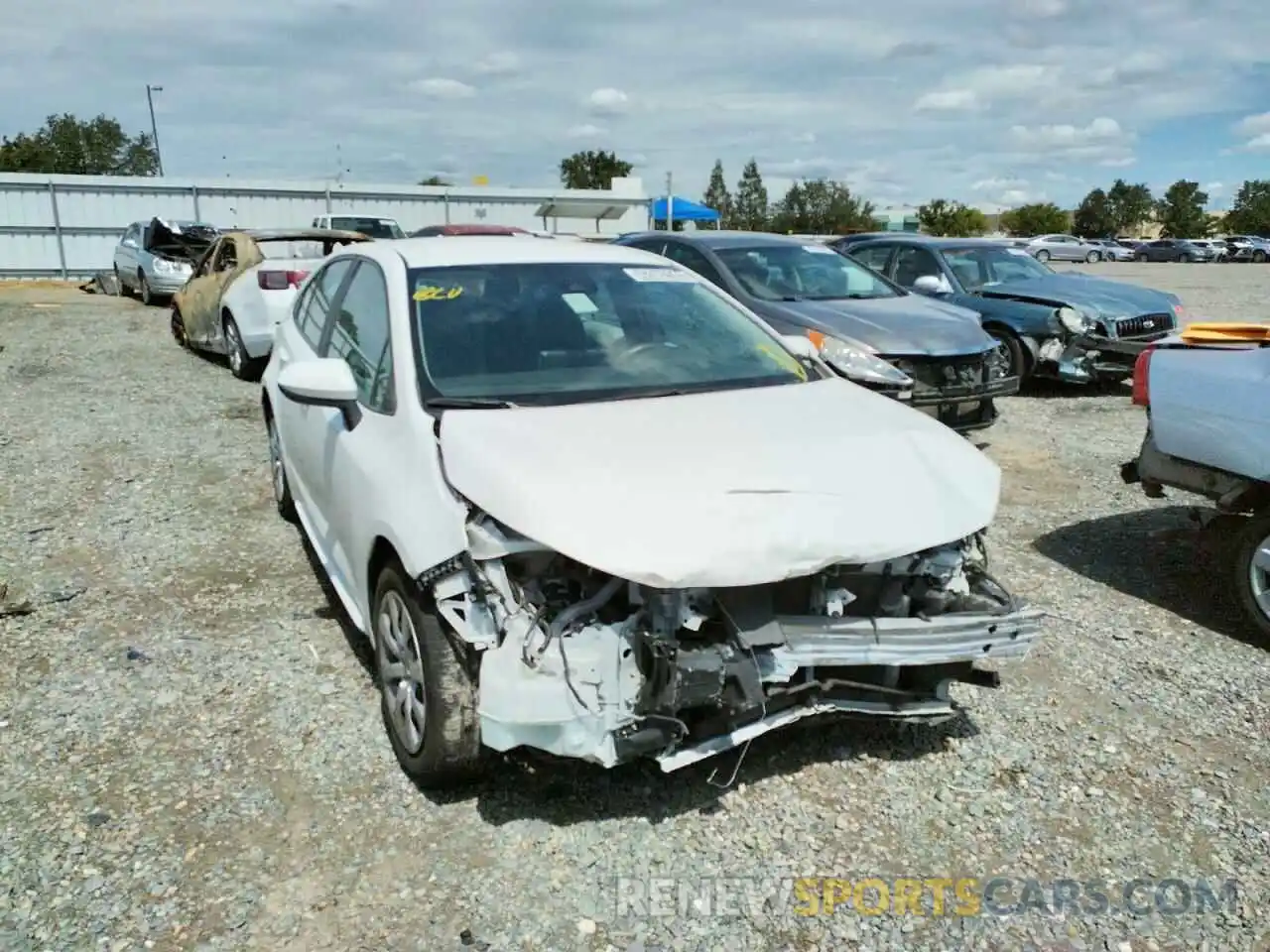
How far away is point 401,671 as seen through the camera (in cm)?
313

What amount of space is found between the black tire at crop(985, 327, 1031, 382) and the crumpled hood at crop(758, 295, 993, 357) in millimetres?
1676

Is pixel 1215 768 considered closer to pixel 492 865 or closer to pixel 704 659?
pixel 704 659

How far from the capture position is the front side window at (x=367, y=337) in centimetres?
344

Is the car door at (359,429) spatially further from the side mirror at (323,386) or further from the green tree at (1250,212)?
the green tree at (1250,212)

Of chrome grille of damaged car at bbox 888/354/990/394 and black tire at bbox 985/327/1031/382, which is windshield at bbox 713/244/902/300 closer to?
chrome grille of damaged car at bbox 888/354/990/394

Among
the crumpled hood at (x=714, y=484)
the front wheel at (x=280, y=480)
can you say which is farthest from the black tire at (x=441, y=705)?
the front wheel at (x=280, y=480)

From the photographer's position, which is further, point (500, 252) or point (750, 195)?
point (750, 195)

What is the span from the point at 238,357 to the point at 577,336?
708 cm

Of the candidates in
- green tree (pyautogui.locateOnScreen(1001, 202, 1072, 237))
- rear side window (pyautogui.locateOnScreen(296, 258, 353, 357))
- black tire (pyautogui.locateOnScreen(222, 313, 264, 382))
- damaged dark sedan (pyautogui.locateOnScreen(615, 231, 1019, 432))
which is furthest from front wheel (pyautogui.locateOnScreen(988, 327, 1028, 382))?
green tree (pyautogui.locateOnScreen(1001, 202, 1072, 237))

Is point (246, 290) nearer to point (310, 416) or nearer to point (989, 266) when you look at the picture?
point (310, 416)

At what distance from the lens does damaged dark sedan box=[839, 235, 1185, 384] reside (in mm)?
9227

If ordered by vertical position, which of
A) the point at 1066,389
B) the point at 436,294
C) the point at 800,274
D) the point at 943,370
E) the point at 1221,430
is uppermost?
the point at 436,294

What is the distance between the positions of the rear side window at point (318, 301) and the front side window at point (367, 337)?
0.68 feet

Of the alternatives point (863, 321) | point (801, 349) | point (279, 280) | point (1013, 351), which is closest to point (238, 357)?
point (279, 280)
